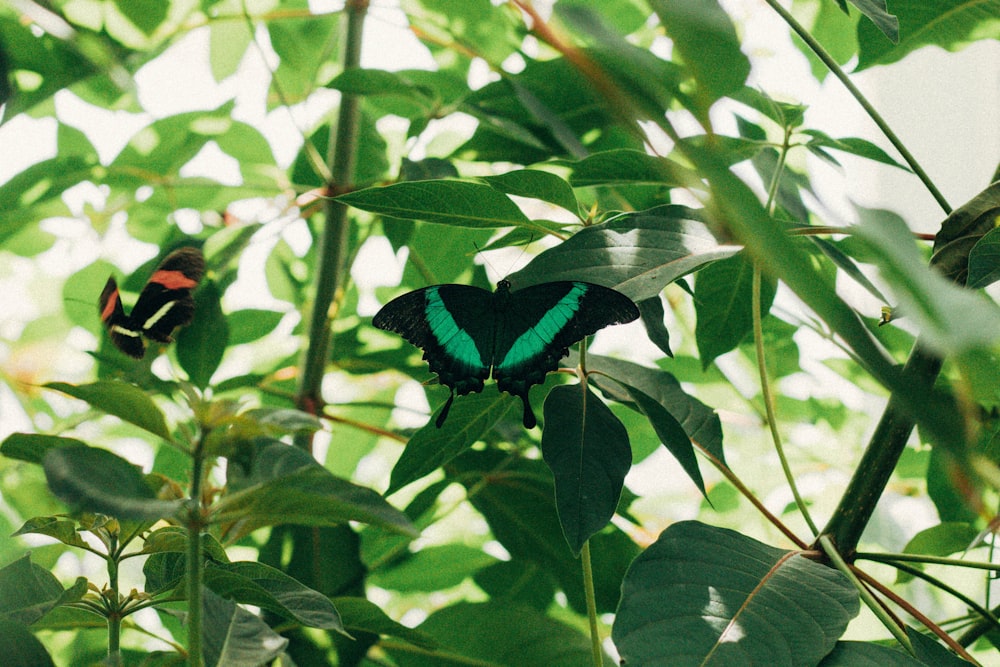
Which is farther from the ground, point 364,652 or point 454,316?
point 454,316

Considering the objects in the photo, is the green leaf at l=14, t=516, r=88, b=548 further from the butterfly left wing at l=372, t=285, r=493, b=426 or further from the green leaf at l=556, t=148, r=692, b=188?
the green leaf at l=556, t=148, r=692, b=188

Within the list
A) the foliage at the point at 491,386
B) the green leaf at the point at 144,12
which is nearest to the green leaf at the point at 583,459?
the foliage at the point at 491,386

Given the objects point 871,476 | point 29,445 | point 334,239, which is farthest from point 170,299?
point 871,476

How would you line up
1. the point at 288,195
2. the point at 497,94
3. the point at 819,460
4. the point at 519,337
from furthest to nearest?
1. the point at 819,460
2. the point at 288,195
3. the point at 497,94
4. the point at 519,337

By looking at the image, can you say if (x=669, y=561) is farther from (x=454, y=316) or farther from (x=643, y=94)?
(x=643, y=94)

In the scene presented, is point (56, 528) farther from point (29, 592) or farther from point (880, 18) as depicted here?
point (880, 18)

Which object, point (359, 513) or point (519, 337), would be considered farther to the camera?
point (519, 337)

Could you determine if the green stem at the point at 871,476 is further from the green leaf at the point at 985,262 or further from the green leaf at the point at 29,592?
the green leaf at the point at 29,592

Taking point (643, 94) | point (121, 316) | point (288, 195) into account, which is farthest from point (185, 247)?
point (643, 94)
